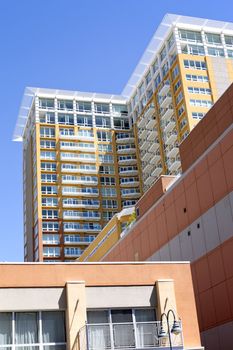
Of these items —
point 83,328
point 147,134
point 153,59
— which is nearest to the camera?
point 83,328

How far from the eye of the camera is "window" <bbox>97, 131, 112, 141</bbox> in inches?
4852

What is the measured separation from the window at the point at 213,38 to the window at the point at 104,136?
35254 mm

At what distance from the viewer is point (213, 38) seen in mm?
100000

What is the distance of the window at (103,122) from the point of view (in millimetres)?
124562

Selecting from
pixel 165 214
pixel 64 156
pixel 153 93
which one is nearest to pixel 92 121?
pixel 64 156

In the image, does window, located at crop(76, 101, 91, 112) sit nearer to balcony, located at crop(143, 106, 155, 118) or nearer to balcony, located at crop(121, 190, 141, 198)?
balcony, located at crop(143, 106, 155, 118)

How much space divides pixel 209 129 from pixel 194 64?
58.9 meters

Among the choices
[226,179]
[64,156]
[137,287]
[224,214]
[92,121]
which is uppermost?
[92,121]

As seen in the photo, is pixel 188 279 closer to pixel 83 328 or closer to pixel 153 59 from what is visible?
pixel 83 328

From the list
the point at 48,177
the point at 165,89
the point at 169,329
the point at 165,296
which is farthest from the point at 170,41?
the point at 169,329

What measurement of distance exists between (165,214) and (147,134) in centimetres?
7051

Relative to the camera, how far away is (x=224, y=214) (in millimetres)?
34688

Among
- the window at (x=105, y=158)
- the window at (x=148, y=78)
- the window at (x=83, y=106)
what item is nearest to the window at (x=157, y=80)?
the window at (x=148, y=78)

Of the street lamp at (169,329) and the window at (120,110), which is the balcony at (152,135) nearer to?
the window at (120,110)
